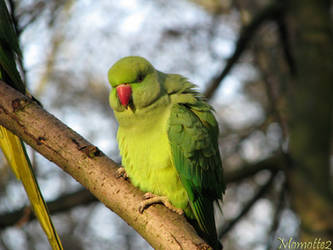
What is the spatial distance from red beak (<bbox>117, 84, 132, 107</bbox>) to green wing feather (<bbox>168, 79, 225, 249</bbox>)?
1.09 ft

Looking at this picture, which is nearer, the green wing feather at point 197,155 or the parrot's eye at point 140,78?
the green wing feather at point 197,155

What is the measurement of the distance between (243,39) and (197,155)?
2.28 meters

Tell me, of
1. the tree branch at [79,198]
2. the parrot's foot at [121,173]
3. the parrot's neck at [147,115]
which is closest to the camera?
the parrot's foot at [121,173]

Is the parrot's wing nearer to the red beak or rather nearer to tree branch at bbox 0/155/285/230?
the red beak

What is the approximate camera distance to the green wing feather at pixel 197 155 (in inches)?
99.9

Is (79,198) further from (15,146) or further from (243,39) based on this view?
(243,39)

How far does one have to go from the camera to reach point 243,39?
4.41 m

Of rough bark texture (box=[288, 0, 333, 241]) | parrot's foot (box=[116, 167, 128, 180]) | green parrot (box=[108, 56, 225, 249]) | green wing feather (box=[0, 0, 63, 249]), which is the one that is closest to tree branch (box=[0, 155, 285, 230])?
rough bark texture (box=[288, 0, 333, 241])

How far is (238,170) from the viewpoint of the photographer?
15.5 feet

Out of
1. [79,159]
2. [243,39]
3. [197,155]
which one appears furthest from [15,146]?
[243,39]

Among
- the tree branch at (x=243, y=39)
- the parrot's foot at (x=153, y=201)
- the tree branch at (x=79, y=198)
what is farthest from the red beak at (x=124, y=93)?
the tree branch at (x=79, y=198)

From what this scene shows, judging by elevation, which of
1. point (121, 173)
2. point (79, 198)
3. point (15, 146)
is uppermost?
point (15, 146)

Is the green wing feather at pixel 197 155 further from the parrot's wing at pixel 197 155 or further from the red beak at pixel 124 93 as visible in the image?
the red beak at pixel 124 93

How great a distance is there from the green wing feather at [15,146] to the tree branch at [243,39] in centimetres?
211
